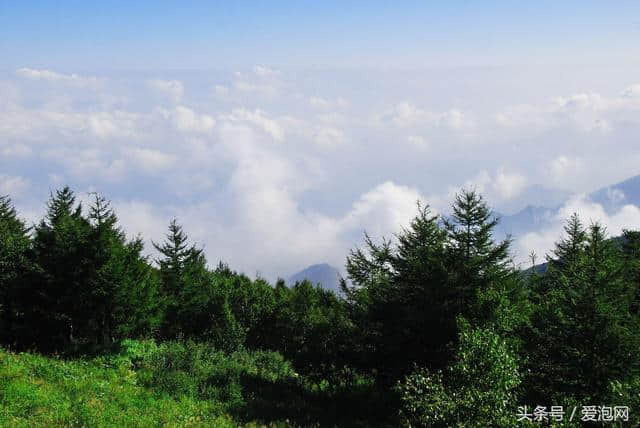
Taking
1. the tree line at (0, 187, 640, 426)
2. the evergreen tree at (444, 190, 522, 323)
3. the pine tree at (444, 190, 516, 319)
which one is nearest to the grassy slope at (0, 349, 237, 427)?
the tree line at (0, 187, 640, 426)

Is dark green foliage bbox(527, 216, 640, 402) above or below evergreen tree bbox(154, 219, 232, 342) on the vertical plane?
below

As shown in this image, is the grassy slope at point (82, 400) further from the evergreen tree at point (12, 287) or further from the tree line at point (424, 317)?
the evergreen tree at point (12, 287)

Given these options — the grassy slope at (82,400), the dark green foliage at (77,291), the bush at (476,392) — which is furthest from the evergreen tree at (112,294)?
the bush at (476,392)

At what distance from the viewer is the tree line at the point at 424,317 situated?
18.1m

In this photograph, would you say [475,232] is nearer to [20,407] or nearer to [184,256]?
[20,407]

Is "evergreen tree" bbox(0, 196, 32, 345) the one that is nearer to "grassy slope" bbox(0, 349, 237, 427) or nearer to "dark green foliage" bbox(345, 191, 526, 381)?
"grassy slope" bbox(0, 349, 237, 427)

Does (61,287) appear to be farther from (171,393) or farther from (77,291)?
(171,393)

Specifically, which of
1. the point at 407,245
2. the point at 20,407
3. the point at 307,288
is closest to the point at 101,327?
the point at 20,407

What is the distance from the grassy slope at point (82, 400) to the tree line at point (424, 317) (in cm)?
479

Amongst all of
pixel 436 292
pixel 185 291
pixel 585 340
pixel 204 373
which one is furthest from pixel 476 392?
pixel 185 291

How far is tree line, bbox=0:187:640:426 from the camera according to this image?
18.1 meters

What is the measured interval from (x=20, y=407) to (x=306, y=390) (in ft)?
52.5

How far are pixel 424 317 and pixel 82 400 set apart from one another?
16.7 metres

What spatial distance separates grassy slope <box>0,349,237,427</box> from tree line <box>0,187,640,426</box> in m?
4.79
